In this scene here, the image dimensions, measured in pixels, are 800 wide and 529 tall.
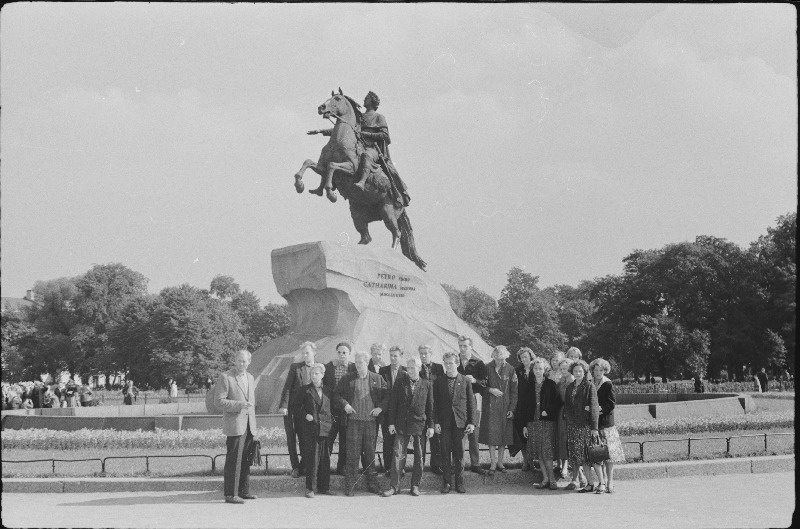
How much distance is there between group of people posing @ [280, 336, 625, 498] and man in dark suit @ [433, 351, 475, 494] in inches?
0.5

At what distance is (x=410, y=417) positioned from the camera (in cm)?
1009

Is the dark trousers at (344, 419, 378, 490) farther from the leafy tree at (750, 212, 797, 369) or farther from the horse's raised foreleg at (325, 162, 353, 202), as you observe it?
the leafy tree at (750, 212, 797, 369)

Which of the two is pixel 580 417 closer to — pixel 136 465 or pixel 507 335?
pixel 136 465

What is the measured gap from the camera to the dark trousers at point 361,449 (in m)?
9.96

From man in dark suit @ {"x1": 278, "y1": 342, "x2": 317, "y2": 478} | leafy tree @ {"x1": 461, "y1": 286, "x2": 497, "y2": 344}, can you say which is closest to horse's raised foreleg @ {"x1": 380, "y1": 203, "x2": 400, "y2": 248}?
man in dark suit @ {"x1": 278, "y1": 342, "x2": 317, "y2": 478}

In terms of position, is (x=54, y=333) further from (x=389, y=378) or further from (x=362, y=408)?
(x=362, y=408)

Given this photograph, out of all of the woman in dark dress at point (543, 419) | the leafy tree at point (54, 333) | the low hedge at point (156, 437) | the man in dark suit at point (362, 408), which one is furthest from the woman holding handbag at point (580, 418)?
the leafy tree at point (54, 333)

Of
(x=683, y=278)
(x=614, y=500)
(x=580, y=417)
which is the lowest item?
(x=614, y=500)

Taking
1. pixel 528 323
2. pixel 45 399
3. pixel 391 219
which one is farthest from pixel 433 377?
pixel 528 323

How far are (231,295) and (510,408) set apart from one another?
8108 cm

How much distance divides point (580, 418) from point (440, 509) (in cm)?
232

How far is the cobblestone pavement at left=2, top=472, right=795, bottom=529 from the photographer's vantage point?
810 cm

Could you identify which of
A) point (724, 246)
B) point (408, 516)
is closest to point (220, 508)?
point (408, 516)

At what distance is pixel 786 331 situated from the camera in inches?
1930
